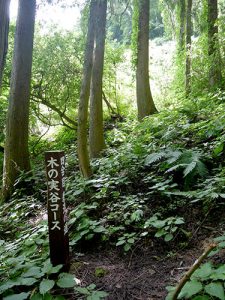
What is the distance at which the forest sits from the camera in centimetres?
276

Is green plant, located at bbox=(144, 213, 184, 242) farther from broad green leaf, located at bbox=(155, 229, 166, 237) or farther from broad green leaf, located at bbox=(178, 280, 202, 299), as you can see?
broad green leaf, located at bbox=(178, 280, 202, 299)

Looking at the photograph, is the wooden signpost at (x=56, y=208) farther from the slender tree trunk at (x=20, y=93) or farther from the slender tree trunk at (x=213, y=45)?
the slender tree trunk at (x=213, y=45)

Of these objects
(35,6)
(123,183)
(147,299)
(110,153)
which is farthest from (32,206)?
(35,6)

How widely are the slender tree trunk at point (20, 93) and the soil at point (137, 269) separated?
3638 mm

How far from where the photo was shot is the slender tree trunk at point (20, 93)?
21.2ft

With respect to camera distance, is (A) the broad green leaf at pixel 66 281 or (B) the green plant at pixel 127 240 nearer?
(A) the broad green leaf at pixel 66 281

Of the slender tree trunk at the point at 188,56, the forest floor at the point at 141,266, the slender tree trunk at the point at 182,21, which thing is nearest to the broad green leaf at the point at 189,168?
the forest floor at the point at 141,266

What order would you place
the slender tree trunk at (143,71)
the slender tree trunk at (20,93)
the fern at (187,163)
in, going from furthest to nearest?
the slender tree trunk at (143,71), the slender tree trunk at (20,93), the fern at (187,163)

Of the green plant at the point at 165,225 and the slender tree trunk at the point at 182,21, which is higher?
the slender tree trunk at the point at 182,21

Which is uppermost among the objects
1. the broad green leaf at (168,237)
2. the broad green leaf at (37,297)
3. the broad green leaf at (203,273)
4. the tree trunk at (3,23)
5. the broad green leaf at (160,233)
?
the tree trunk at (3,23)

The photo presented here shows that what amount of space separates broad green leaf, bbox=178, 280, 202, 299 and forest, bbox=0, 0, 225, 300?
0.01m

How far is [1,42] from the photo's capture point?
2.62 meters

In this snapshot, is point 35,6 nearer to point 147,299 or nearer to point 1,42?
point 1,42

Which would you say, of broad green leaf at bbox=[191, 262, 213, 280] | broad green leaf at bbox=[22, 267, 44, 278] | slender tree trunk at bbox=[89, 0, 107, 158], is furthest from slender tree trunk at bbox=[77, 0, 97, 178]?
broad green leaf at bbox=[191, 262, 213, 280]
